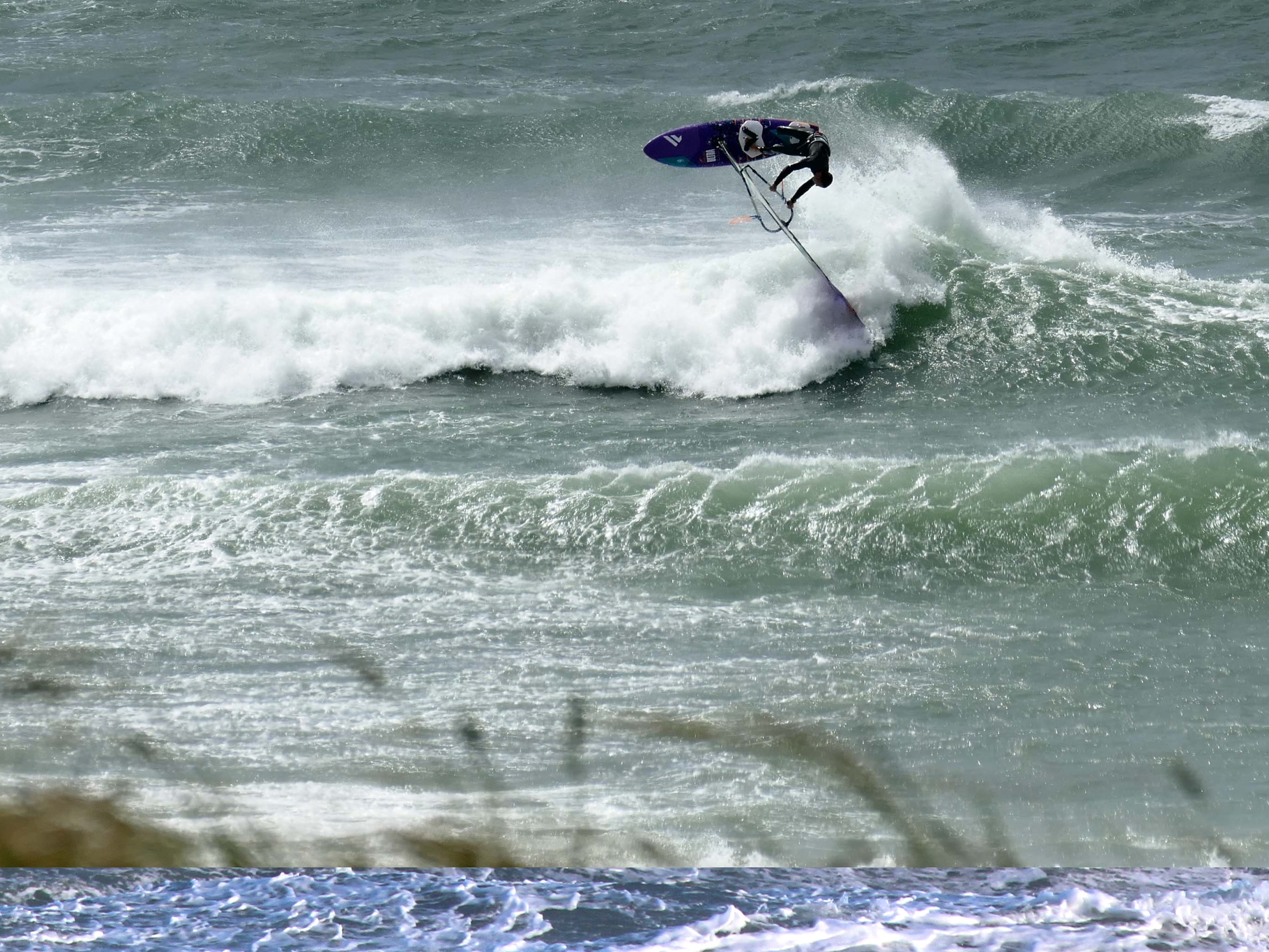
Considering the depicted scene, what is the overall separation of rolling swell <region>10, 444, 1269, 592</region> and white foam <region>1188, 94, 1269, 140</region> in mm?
9397

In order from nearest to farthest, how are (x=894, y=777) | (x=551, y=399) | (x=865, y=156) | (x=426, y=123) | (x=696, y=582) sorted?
(x=894, y=777) → (x=696, y=582) → (x=551, y=399) → (x=865, y=156) → (x=426, y=123)

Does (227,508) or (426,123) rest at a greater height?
(426,123)

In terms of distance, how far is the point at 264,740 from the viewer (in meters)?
5.69

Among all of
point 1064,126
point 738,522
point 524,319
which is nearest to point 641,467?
point 738,522

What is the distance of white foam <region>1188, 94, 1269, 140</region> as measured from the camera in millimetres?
15977

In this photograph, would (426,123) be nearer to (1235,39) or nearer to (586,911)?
(1235,39)

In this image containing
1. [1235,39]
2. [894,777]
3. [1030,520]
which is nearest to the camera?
[894,777]

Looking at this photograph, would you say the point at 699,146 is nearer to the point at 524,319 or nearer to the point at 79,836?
the point at 524,319

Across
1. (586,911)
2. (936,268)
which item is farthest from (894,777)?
(936,268)

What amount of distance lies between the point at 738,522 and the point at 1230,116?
40.5ft

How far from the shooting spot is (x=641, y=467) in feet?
27.5

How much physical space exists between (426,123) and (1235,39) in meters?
12.2

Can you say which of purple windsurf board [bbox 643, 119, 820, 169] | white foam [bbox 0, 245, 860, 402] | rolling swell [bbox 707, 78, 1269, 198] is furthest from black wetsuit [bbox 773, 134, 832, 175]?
rolling swell [bbox 707, 78, 1269, 198]

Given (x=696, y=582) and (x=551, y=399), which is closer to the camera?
(x=696, y=582)
